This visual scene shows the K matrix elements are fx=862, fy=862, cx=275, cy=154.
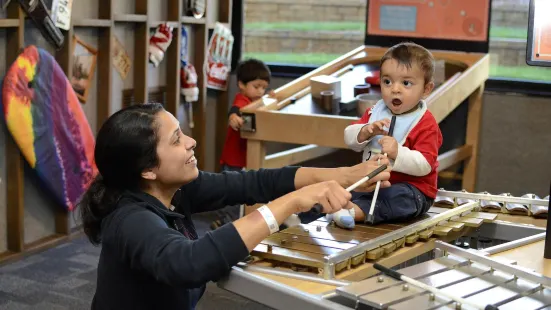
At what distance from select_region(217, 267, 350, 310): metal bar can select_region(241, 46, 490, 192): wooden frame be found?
98.1 inches

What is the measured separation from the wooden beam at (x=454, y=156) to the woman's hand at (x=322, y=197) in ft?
10.5

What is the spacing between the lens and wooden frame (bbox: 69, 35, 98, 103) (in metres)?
4.98

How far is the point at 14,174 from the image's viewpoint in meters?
4.54

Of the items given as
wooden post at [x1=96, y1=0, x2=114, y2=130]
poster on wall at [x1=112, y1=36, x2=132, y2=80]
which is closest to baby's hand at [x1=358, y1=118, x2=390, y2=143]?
wooden post at [x1=96, y1=0, x2=114, y2=130]

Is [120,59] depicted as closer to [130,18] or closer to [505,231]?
[130,18]

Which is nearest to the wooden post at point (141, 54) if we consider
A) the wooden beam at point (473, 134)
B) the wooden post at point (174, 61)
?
the wooden post at point (174, 61)

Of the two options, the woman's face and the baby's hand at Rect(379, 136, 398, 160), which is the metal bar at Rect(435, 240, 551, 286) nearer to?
the baby's hand at Rect(379, 136, 398, 160)

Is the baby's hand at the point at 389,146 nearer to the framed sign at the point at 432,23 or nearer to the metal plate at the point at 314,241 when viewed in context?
the metal plate at the point at 314,241

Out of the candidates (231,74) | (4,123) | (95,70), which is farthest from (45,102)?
(231,74)

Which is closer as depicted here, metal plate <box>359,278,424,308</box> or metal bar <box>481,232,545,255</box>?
metal plate <box>359,278,424,308</box>

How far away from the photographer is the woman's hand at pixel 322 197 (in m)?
2.12

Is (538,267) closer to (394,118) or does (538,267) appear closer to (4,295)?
(394,118)

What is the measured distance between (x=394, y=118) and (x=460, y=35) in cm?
329

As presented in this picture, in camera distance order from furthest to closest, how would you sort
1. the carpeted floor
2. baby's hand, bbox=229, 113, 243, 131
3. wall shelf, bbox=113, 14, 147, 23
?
wall shelf, bbox=113, 14, 147, 23 < baby's hand, bbox=229, 113, 243, 131 < the carpeted floor
